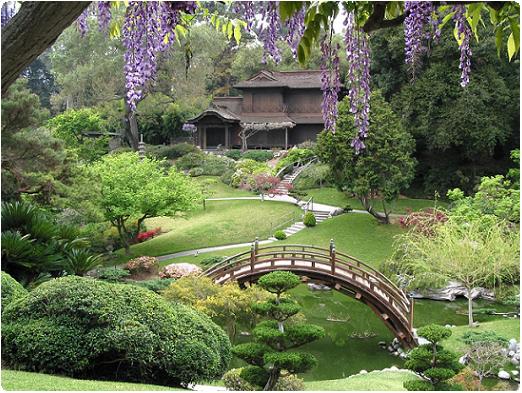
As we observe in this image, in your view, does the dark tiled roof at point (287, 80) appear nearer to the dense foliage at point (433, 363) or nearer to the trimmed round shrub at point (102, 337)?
the dense foliage at point (433, 363)

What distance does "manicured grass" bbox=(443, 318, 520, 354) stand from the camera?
1084 cm

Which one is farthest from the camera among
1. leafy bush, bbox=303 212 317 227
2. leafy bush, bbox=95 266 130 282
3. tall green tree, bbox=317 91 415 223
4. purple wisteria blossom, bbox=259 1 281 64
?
leafy bush, bbox=303 212 317 227

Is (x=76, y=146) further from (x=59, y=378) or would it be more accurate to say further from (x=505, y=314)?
(x=59, y=378)

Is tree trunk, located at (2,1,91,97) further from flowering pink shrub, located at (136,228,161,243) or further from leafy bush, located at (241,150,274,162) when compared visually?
leafy bush, located at (241,150,274,162)

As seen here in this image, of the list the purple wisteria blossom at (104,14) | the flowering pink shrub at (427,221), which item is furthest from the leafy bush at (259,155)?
the purple wisteria blossom at (104,14)

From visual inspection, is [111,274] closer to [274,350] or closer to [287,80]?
[274,350]

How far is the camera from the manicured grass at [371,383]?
27.7ft

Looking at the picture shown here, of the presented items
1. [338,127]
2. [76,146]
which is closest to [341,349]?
[338,127]

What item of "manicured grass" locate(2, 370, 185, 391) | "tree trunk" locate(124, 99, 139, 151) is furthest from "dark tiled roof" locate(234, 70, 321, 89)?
"manicured grass" locate(2, 370, 185, 391)

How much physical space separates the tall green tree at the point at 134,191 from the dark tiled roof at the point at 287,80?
1394cm

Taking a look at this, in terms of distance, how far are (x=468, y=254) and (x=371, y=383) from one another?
4732mm

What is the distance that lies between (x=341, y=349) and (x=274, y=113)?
21.4m

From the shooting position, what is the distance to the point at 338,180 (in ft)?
64.8

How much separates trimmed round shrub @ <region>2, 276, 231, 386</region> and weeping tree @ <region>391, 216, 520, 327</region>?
7.49 meters
